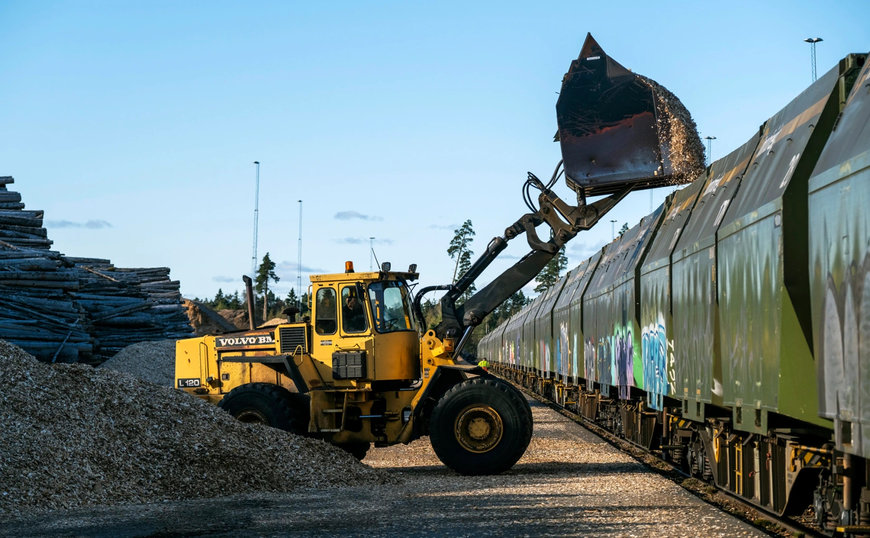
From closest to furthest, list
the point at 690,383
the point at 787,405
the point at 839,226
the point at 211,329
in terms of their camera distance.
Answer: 1. the point at 839,226
2. the point at 787,405
3. the point at 690,383
4. the point at 211,329

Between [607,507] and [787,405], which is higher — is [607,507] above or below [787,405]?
below

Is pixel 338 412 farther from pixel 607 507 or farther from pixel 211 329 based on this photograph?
pixel 211 329

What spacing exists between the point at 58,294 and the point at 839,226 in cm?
2163

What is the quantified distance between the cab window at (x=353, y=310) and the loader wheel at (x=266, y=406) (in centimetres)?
144

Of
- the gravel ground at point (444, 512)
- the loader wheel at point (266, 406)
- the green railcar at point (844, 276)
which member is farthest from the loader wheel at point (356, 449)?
the green railcar at point (844, 276)

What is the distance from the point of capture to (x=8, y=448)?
11812 millimetres

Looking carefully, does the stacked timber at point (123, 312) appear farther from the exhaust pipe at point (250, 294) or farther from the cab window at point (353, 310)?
the cab window at point (353, 310)

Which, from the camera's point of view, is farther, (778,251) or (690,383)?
(690,383)

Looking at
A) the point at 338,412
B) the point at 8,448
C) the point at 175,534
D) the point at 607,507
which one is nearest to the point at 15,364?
the point at 8,448

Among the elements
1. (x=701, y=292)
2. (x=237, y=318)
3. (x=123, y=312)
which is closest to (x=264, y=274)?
(x=237, y=318)

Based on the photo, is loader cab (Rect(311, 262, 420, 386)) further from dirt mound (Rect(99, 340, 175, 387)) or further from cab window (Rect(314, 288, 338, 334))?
dirt mound (Rect(99, 340, 175, 387))

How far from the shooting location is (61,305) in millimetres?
24094

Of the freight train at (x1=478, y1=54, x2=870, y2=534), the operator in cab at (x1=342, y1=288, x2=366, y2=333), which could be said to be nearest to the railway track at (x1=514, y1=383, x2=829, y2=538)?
the freight train at (x1=478, y1=54, x2=870, y2=534)

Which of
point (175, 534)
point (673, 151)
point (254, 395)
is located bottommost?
point (175, 534)
